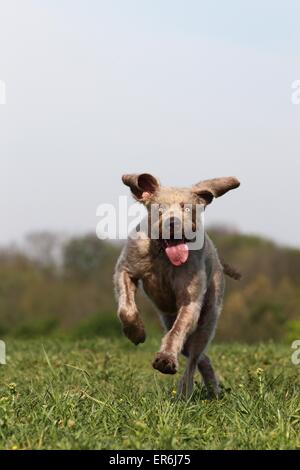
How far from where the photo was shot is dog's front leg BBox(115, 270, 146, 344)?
22.7 feet

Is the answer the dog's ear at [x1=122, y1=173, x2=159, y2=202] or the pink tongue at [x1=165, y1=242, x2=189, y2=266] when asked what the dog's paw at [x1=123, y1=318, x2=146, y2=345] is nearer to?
the pink tongue at [x1=165, y1=242, x2=189, y2=266]

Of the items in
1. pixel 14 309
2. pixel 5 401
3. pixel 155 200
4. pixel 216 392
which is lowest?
pixel 14 309

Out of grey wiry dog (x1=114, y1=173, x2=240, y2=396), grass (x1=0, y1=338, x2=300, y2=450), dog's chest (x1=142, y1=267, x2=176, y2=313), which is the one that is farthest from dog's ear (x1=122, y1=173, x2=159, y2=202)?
grass (x1=0, y1=338, x2=300, y2=450)

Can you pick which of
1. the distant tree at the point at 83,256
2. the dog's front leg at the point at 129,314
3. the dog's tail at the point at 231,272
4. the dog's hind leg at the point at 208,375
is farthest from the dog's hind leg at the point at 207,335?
the distant tree at the point at 83,256

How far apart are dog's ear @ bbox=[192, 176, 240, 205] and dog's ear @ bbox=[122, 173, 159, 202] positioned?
0.34 metres

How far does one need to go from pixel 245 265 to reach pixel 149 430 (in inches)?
1278

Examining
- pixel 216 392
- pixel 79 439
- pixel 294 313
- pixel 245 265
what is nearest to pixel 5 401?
pixel 79 439

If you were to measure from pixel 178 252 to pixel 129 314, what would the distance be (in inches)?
24.9

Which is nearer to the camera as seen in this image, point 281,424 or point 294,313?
point 281,424

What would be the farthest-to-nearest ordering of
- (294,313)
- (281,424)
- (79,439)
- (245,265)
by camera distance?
(245,265) → (294,313) → (281,424) → (79,439)

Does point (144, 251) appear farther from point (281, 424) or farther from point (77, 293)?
point (77, 293)

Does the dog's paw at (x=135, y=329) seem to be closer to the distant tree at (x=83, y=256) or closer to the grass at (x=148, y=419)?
the grass at (x=148, y=419)

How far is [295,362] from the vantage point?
11.2 m

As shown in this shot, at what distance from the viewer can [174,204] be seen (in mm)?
6918
